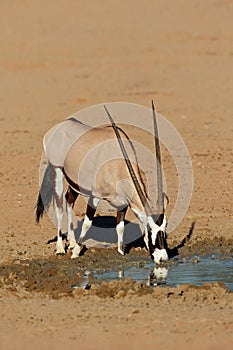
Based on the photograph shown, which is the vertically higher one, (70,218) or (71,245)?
(70,218)

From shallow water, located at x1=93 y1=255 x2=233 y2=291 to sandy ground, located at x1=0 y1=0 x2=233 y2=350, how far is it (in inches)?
20.6

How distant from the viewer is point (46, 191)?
34.6 ft

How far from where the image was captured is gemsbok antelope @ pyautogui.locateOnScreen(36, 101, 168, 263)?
901cm

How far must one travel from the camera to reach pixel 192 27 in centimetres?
2867

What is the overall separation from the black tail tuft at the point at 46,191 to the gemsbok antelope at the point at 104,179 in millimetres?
13

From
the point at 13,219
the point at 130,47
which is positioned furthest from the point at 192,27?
the point at 13,219

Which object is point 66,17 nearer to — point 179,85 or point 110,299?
point 179,85

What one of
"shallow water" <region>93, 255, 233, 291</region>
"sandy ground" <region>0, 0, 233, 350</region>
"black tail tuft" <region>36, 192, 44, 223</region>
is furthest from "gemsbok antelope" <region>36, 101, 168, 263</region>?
"sandy ground" <region>0, 0, 233, 350</region>

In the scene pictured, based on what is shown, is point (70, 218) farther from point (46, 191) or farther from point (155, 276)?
point (155, 276)

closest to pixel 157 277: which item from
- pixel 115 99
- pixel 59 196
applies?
pixel 59 196

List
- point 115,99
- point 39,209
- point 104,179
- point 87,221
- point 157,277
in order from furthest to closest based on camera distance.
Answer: point 115,99 → point 39,209 → point 87,221 → point 104,179 → point 157,277

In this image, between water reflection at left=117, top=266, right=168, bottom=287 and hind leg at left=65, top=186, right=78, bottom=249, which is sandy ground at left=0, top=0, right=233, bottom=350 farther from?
water reflection at left=117, top=266, right=168, bottom=287

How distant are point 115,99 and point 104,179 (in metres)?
10.6

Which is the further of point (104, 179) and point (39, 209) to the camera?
point (39, 209)
